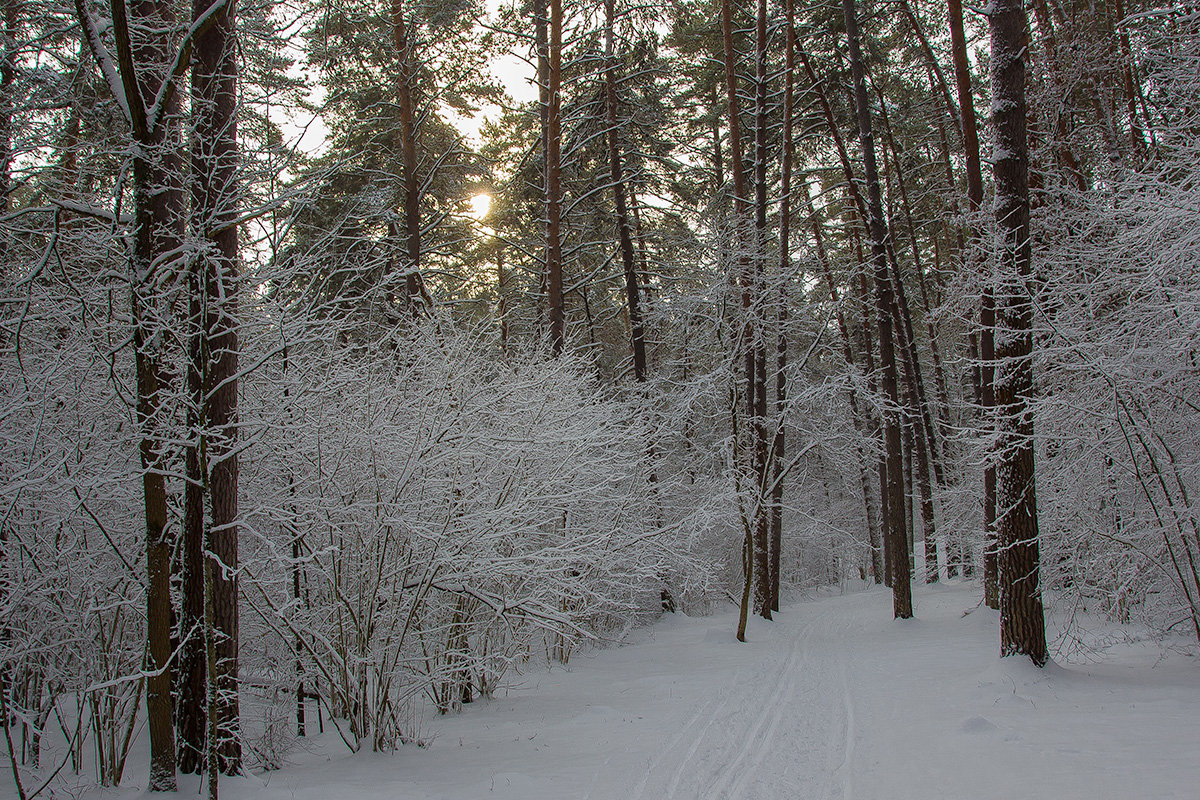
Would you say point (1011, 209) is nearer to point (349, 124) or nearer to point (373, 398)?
point (373, 398)

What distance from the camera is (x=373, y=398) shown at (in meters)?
6.56

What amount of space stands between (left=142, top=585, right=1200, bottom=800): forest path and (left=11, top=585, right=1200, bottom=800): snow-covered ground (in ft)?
0.07

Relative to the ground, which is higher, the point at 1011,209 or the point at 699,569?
the point at 1011,209

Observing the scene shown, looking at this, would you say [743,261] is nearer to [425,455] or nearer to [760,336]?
[760,336]

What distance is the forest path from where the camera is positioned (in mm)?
4555

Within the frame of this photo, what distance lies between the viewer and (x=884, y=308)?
11828 millimetres

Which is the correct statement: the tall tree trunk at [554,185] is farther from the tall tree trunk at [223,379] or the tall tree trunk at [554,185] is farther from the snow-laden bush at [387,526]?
the tall tree trunk at [223,379]

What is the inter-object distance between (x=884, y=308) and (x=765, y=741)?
334 inches

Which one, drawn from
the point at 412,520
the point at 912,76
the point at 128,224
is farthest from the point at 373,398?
the point at 912,76

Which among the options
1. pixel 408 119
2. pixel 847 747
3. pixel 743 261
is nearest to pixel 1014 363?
pixel 847 747

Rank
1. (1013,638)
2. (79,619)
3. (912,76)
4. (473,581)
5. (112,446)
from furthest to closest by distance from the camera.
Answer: (912,76)
(1013,638)
(473,581)
(79,619)
(112,446)

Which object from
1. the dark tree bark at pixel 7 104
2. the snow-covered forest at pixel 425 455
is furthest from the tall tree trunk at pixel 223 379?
the dark tree bark at pixel 7 104

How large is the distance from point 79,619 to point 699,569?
7.39 metres

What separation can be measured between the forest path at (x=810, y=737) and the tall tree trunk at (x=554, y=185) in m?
6.19
